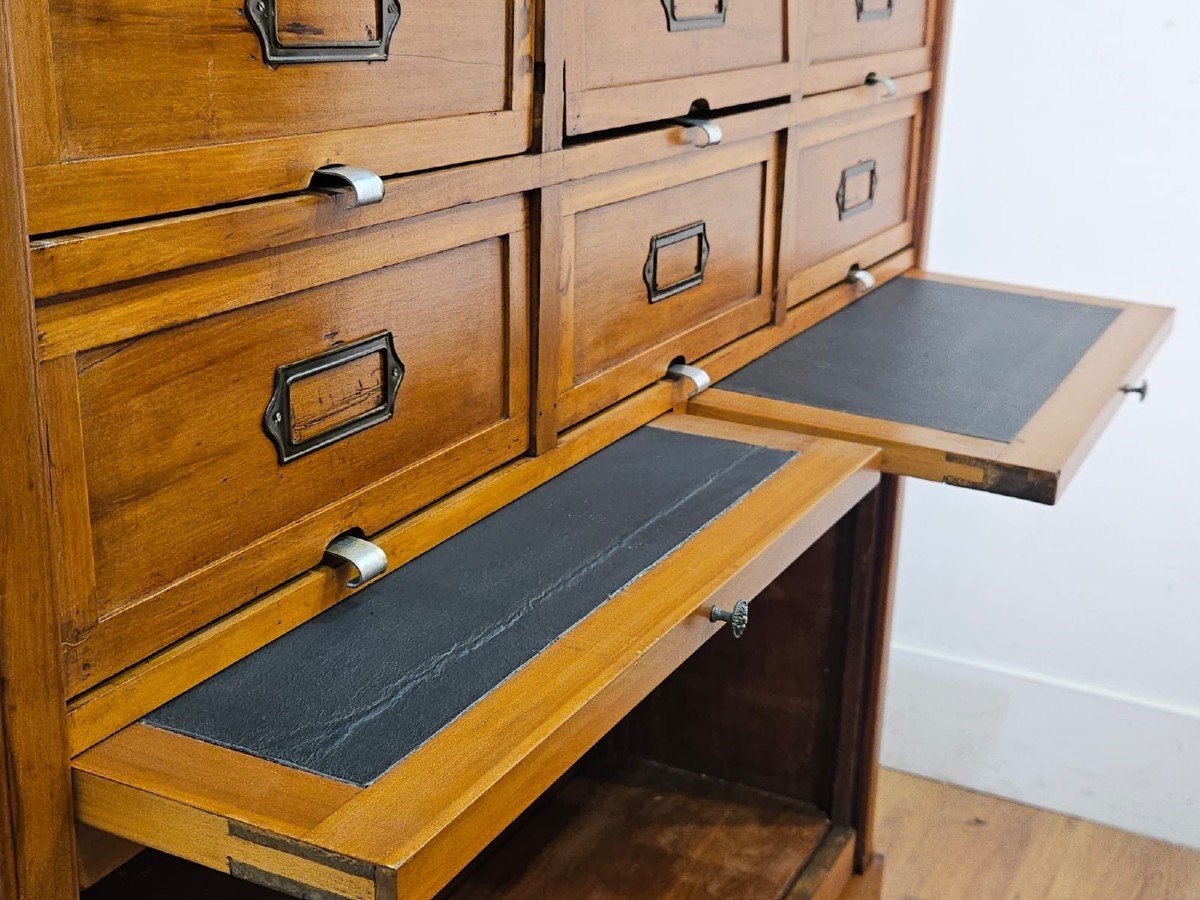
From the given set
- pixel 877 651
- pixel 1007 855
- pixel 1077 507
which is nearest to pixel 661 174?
pixel 877 651

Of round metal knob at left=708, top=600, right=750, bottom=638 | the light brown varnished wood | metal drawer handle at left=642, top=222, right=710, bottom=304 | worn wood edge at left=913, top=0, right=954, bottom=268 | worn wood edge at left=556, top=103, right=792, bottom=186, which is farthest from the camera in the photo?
worn wood edge at left=913, top=0, right=954, bottom=268

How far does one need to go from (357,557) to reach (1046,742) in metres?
1.91

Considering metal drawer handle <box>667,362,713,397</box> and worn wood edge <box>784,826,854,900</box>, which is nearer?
metal drawer handle <box>667,362,713,397</box>

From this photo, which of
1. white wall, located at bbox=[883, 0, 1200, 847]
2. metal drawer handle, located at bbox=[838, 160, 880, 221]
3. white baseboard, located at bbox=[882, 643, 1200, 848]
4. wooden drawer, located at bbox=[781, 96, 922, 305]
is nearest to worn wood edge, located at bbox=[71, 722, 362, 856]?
wooden drawer, located at bbox=[781, 96, 922, 305]

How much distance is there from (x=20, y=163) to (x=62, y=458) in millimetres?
174

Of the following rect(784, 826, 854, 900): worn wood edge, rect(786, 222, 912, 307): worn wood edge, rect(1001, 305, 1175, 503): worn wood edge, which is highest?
rect(786, 222, 912, 307): worn wood edge

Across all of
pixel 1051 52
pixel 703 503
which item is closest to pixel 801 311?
pixel 703 503

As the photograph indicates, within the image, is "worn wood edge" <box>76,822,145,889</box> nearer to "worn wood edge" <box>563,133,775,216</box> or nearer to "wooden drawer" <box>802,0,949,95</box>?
"worn wood edge" <box>563,133,775,216</box>

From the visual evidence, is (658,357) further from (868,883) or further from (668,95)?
(868,883)

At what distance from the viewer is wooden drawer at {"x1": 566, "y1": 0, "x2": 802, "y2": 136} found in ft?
4.28

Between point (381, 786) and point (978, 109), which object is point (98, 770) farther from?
point (978, 109)

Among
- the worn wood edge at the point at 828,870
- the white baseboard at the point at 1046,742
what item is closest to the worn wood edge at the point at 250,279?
Answer: the worn wood edge at the point at 828,870

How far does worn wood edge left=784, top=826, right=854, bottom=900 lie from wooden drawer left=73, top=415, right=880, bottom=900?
72 centimetres

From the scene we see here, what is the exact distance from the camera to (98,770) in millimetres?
865
